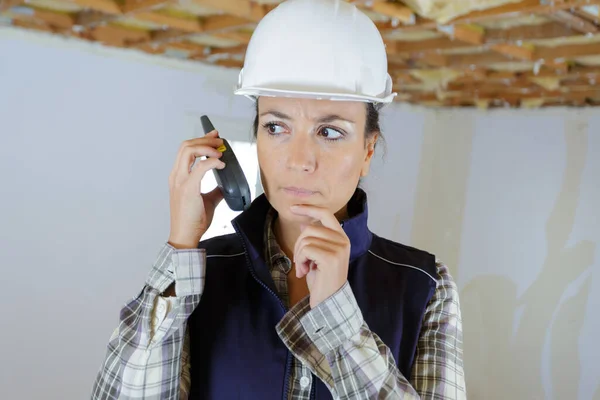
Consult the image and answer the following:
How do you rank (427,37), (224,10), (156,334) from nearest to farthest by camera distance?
(156,334) < (224,10) < (427,37)

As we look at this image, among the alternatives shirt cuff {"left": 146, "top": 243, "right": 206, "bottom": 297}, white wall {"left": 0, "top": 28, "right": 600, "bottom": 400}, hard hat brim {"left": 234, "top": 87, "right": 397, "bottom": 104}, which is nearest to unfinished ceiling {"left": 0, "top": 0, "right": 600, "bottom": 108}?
white wall {"left": 0, "top": 28, "right": 600, "bottom": 400}

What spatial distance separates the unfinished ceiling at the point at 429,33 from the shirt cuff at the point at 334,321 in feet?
4.08

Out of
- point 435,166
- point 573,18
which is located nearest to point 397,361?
point 573,18

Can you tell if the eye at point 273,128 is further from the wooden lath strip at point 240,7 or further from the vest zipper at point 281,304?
the wooden lath strip at point 240,7

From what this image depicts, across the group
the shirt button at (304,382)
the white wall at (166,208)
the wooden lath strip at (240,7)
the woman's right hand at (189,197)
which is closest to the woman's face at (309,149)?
the woman's right hand at (189,197)

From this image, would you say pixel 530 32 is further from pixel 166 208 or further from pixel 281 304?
pixel 166 208

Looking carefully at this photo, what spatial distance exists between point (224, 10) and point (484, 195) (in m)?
3.04

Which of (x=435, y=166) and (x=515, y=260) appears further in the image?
(x=435, y=166)

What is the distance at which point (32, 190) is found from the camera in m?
2.88

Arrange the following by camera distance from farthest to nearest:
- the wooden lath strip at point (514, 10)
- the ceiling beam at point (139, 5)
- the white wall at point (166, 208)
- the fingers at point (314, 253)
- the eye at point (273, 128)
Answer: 1. the white wall at point (166, 208)
2. the ceiling beam at point (139, 5)
3. the wooden lath strip at point (514, 10)
4. the eye at point (273, 128)
5. the fingers at point (314, 253)

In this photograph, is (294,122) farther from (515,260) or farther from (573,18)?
(515,260)

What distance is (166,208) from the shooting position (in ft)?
11.1

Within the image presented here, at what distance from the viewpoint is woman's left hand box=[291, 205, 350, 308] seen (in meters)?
0.86

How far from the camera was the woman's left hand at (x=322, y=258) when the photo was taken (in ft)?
2.81
